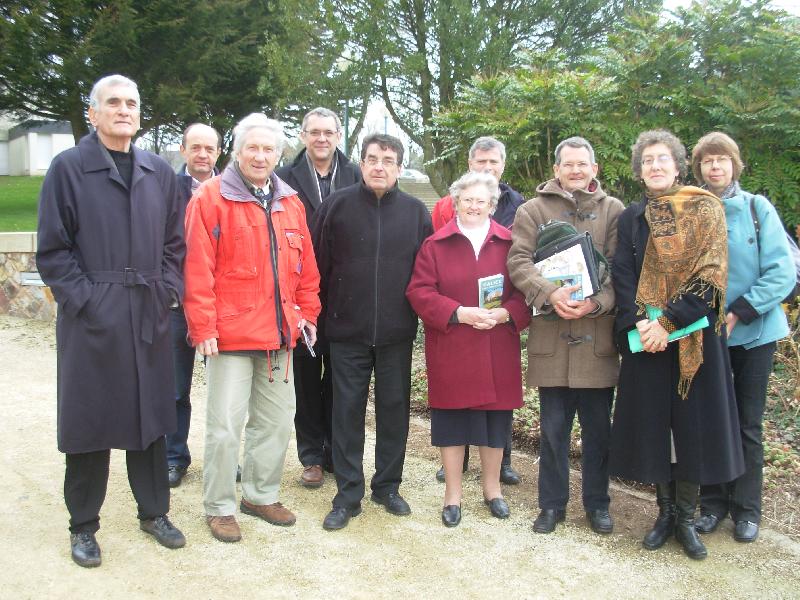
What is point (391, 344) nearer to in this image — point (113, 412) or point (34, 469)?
point (113, 412)

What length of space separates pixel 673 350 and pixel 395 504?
1725 mm

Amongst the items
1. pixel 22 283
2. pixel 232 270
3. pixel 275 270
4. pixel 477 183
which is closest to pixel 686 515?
pixel 477 183

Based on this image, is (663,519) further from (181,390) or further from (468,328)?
(181,390)

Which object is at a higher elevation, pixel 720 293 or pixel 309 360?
pixel 720 293

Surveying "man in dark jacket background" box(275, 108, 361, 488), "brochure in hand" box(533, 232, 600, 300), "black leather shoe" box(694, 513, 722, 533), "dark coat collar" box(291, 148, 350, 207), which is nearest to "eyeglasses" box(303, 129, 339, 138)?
"man in dark jacket background" box(275, 108, 361, 488)

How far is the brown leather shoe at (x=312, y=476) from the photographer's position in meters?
4.54

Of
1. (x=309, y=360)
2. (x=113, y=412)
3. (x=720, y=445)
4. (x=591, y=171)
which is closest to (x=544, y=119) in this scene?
(x=591, y=171)

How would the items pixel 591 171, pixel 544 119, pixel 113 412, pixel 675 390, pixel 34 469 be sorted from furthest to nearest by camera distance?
pixel 544 119 < pixel 34 469 < pixel 591 171 < pixel 675 390 < pixel 113 412

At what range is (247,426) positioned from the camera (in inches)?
159

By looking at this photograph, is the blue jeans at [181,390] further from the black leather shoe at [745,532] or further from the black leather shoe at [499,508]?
the black leather shoe at [745,532]

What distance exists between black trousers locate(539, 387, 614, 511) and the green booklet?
37cm

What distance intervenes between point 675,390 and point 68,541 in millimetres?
3126

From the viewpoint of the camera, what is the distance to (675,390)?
3.64 metres

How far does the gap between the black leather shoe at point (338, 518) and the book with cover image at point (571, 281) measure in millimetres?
1661
